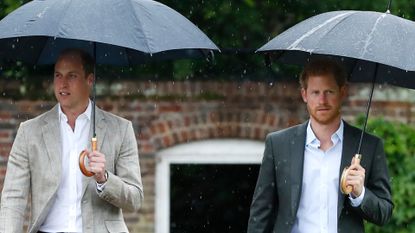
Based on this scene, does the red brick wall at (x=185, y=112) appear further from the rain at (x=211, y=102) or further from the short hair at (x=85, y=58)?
the short hair at (x=85, y=58)

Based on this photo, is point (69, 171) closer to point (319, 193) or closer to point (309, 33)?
point (319, 193)

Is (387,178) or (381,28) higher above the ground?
(381,28)

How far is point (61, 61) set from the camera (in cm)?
677

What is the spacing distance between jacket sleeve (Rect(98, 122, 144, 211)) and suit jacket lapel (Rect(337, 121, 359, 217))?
3.44 feet

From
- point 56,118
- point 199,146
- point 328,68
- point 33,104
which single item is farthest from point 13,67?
point 328,68

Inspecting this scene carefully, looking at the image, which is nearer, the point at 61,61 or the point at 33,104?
the point at 61,61

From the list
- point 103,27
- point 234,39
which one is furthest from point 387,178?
point 234,39

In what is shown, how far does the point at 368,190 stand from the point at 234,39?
4.13 meters

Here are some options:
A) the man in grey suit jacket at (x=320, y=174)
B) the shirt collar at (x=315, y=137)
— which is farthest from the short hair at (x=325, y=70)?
the shirt collar at (x=315, y=137)

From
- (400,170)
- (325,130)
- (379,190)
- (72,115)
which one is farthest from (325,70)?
(400,170)

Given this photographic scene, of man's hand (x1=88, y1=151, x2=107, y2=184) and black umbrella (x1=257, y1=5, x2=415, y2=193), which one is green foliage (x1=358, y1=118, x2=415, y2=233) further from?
man's hand (x1=88, y1=151, x2=107, y2=184)

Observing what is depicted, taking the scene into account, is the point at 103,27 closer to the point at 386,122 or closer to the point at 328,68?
the point at 328,68

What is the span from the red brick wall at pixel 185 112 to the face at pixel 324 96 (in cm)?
362

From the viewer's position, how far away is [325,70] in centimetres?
660
